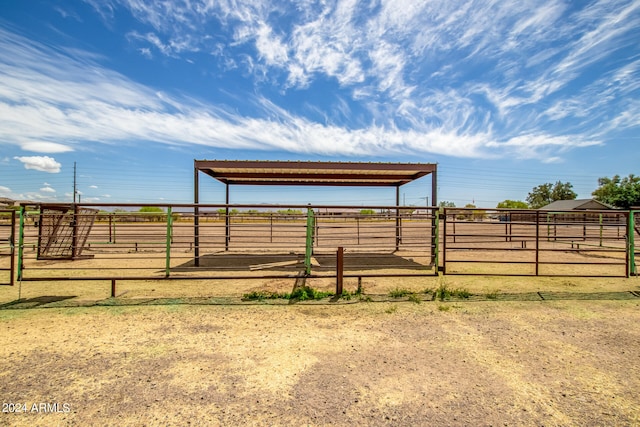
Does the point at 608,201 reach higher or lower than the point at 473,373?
higher

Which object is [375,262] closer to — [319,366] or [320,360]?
[320,360]

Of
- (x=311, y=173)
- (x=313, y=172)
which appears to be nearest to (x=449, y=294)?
(x=313, y=172)

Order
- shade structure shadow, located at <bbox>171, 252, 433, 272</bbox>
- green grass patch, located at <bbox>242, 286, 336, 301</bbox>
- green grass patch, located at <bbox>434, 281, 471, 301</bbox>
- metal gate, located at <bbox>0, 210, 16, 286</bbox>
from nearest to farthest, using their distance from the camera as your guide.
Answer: metal gate, located at <bbox>0, 210, 16, 286</bbox>
green grass patch, located at <bbox>242, 286, 336, 301</bbox>
green grass patch, located at <bbox>434, 281, 471, 301</bbox>
shade structure shadow, located at <bbox>171, 252, 433, 272</bbox>

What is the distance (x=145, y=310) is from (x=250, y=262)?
18.4 feet

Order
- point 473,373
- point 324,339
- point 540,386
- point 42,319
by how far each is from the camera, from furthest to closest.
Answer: point 42,319 → point 324,339 → point 473,373 → point 540,386

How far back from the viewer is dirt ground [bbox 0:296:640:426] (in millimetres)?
2643

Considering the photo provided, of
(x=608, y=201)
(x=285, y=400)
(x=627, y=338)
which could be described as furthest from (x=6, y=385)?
(x=608, y=201)

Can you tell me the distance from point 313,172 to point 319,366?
850cm

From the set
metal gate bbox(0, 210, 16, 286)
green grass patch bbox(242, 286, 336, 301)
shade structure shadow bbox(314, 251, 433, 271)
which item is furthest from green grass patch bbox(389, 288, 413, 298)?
metal gate bbox(0, 210, 16, 286)

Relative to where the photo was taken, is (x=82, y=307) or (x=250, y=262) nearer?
(x=82, y=307)

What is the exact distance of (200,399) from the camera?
2.81 m

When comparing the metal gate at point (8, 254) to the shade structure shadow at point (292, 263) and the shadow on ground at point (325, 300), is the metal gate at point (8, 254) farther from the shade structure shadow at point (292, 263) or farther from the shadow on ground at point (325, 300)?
the shade structure shadow at point (292, 263)

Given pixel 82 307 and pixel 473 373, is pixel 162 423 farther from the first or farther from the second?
pixel 82 307

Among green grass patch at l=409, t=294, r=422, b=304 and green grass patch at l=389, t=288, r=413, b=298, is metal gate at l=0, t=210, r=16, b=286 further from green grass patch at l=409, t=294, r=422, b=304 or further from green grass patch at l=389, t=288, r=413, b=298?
green grass patch at l=409, t=294, r=422, b=304
